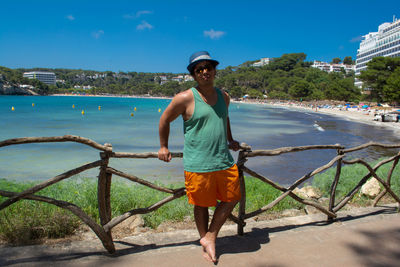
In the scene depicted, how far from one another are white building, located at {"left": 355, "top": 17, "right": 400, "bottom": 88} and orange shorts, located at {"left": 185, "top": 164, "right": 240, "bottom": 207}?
89.1m

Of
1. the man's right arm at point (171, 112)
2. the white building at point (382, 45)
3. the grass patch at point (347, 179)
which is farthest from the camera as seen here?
the white building at point (382, 45)

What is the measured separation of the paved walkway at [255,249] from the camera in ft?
8.10

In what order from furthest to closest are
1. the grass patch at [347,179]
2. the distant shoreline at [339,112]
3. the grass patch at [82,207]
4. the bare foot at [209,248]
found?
the distant shoreline at [339,112] < the grass patch at [347,179] < the grass patch at [82,207] < the bare foot at [209,248]

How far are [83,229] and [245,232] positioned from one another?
1693 mm

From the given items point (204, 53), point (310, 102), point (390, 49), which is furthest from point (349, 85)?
point (204, 53)

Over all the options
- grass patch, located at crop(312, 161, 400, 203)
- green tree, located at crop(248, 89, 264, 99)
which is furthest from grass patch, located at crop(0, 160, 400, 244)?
green tree, located at crop(248, 89, 264, 99)

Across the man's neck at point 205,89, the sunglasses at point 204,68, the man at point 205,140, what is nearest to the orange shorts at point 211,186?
the man at point 205,140

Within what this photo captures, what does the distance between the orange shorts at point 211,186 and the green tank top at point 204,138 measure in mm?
50

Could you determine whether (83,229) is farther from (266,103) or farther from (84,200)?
(266,103)

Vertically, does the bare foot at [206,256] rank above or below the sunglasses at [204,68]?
below

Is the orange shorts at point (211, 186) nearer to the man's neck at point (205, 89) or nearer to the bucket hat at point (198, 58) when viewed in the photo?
the man's neck at point (205, 89)

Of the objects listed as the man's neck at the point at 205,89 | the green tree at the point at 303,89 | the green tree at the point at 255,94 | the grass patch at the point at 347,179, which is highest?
the green tree at the point at 303,89

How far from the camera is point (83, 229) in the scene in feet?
10.8

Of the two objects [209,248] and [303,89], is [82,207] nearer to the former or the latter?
[209,248]
